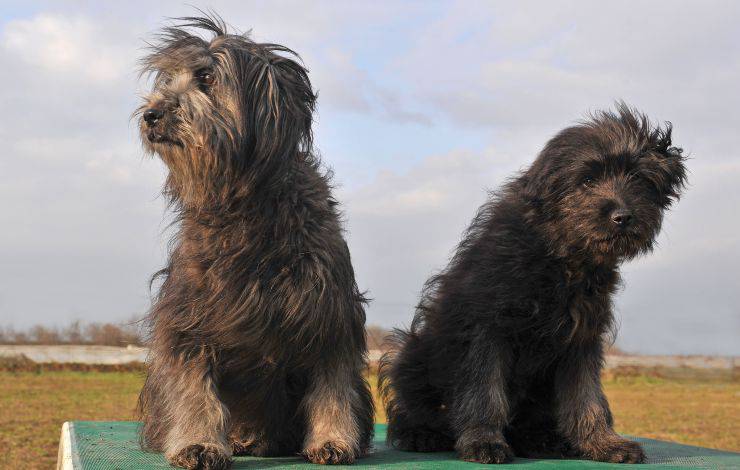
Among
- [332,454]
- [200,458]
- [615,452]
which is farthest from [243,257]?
[615,452]

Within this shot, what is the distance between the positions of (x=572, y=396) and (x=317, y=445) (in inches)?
60.2

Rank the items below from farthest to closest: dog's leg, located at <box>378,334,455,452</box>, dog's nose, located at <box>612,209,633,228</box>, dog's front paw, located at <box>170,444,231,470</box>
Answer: dog's leg, located at <box>378,334,455,452</box> < dog's nose, located at <box>612,209,633,228</box> < dog's front paw, located at <box>170,444,231,470</box>

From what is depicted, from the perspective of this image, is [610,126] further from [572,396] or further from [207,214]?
[207,214]

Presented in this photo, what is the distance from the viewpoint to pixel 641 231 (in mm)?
4223

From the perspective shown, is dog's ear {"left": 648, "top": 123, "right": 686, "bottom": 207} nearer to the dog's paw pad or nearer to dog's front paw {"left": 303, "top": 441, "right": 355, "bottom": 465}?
the dog's paw pad

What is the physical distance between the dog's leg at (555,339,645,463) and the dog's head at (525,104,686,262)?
65cm

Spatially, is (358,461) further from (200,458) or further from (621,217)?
(621,217)

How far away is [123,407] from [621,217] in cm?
1052

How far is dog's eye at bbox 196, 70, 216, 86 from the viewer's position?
3.75 meters

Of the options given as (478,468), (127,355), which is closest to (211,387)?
(478,468)

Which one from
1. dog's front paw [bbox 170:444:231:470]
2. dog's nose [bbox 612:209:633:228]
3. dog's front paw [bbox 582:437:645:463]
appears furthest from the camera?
dog's front paw [bbox 582:437:645:463]

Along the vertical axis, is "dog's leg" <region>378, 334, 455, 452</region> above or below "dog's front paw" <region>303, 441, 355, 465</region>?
above

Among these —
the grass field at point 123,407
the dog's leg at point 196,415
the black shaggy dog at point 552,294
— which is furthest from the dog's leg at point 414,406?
the grass field at point 123,407

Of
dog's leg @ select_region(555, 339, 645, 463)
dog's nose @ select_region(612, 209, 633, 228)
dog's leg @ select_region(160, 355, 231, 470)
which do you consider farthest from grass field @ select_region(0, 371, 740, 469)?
dog's nose @ select_region(612, 209, 633, 228)
